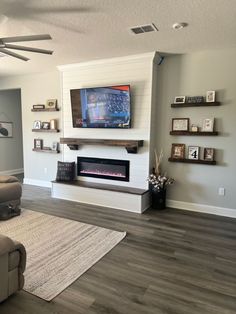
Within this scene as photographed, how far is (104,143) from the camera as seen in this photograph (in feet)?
14.7

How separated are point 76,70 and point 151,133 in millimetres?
2021

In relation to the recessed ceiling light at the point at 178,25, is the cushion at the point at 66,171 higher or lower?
lower

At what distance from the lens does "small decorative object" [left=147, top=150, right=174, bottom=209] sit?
4.17m

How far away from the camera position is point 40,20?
9.32 feet

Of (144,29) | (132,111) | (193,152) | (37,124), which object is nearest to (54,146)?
(37,124)

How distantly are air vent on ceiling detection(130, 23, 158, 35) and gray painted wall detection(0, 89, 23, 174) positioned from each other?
199 inches

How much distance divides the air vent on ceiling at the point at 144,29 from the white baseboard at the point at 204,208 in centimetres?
284

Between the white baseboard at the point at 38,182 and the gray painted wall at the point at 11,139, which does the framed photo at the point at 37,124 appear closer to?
the white baseboard at the point at 38,182

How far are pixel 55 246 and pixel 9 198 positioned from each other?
4.44 feet

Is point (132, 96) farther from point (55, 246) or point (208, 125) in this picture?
point (55, 246)

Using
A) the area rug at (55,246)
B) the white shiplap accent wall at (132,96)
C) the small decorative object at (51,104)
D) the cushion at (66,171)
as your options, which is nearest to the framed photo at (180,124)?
the white shiplap accent wall at (132,96)

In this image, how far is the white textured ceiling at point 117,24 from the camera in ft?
8.10

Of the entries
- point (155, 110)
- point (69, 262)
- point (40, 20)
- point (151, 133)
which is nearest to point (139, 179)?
point (151, 133)

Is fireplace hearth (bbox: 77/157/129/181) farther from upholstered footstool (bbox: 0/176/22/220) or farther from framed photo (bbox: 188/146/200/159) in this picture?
upholstered footstool (bbox: 0/176/22/220)
